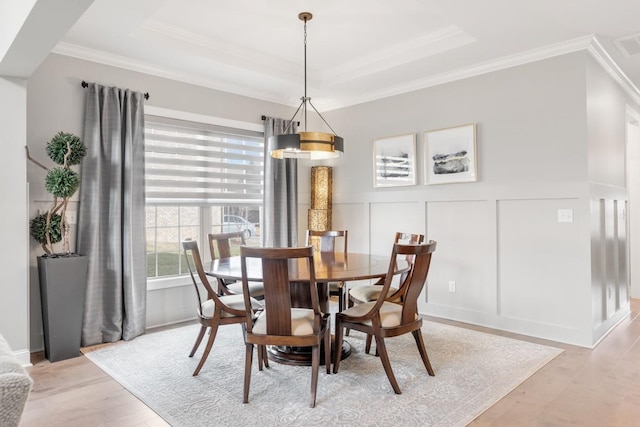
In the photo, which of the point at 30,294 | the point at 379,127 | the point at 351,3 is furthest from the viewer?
the point at 379,127

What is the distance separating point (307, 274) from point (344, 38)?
227cm

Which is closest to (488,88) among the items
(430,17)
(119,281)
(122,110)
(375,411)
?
(430,17)

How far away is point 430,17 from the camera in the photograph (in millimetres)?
3252

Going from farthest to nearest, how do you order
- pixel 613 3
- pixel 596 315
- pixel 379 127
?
pixel 379 127, pixel 596 315, pixel 613 3

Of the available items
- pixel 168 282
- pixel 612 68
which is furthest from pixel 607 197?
pixel 168 282

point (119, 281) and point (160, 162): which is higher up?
point (160, 162)

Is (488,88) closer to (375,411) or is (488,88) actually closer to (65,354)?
(375,411)

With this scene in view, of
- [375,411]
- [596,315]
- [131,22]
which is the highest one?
[131,22]

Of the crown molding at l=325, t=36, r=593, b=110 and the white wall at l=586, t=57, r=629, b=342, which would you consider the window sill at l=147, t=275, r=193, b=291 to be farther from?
the white wall at l=586, t=57, r=629, b=342

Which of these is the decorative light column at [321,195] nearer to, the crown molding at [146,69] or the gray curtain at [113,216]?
the crown molding at [146,69]

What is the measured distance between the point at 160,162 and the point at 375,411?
10.0 feet

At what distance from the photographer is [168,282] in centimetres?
405

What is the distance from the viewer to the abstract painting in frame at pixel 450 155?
4.00m

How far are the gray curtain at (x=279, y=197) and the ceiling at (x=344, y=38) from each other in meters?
0.63
